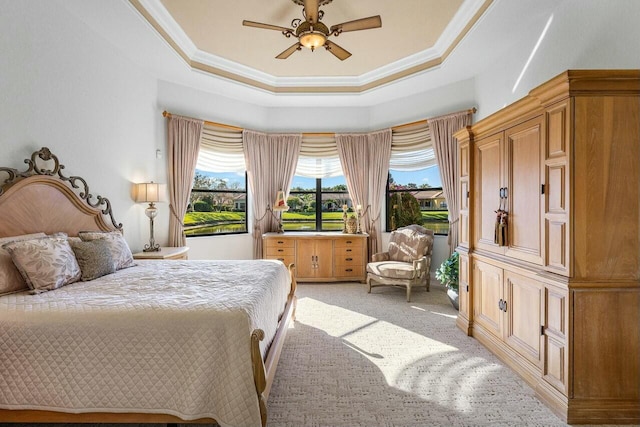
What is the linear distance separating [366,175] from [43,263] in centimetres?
473

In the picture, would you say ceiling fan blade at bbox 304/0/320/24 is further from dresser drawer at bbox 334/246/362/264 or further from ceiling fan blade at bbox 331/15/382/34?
dresser drawer at bbox 334/246/362/264

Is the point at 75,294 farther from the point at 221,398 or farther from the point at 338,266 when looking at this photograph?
the point at 338,266

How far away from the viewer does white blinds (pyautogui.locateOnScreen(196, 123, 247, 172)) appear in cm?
546

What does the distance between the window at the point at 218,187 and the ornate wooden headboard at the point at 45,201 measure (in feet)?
6.56

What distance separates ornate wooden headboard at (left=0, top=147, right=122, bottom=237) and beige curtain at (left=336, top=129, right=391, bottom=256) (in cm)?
384

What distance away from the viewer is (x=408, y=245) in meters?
5.28

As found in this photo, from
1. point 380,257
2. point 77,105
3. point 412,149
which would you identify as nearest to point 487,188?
point 380,257

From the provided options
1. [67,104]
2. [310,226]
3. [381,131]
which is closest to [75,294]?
[67,104]

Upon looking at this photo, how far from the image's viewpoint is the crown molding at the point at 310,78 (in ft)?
11.3

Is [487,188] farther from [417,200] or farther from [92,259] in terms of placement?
[92,259]

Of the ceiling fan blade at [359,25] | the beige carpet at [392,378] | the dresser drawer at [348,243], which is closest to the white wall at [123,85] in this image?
the ceiling fan blade at [359,25]

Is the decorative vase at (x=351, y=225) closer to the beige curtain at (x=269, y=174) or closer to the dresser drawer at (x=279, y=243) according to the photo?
the dresser drawer at (x=279, y=243)

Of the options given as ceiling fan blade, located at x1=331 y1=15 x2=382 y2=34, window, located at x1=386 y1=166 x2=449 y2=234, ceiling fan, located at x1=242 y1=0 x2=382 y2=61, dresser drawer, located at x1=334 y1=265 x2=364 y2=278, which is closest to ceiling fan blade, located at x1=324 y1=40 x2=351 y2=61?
ceiling fan, located at x1=242 y1=0 x2=382 y2=61

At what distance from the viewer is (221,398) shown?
68.9 inches
